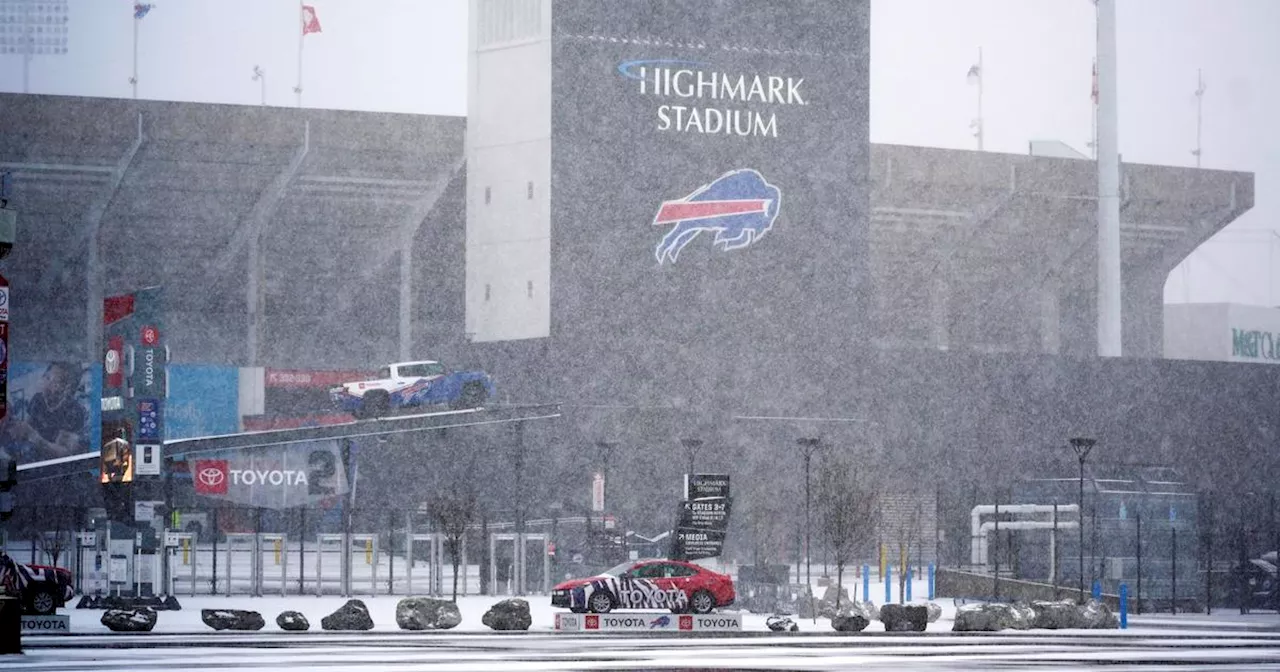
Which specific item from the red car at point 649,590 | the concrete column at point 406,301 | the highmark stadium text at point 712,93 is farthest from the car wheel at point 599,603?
the concrete column at point 406,301

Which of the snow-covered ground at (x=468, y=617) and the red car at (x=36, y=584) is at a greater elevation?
the red car at (x=36, y=584)

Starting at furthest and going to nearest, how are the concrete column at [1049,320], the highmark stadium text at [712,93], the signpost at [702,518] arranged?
the concrete column at [1049,320] → the highmark stadium text at [712,93] → the signpost at [702,518]

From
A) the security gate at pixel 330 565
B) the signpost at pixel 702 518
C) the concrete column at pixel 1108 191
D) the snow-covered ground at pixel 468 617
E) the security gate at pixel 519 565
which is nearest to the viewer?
the snow-covered ground at pixel 468 617

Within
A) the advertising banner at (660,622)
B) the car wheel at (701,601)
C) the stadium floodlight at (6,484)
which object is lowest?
the advertising banner at (660,622)

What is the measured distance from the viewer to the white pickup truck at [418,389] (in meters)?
72.0

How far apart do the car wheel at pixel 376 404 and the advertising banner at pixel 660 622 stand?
108 ft

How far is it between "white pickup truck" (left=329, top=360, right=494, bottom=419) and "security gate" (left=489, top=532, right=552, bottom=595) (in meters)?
13.7

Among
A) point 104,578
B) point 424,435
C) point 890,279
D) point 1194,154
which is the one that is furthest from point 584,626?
point 1194,154

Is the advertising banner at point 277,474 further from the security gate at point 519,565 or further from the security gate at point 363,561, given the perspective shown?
the security gate at point 519,565

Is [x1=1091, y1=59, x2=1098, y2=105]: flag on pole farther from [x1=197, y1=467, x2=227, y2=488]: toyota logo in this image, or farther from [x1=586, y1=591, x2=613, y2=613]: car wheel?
[x1=586, y1=591, x2=613, y2=613]: car wheel

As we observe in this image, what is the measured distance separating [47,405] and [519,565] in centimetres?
3541

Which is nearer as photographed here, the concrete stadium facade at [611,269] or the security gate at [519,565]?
the security gate at [519,565]

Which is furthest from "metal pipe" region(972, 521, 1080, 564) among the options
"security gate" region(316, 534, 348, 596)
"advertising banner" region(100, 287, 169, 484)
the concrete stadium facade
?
"advertising banner" region(100, 287, 169, 484)

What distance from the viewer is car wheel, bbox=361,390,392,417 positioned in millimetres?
72000
